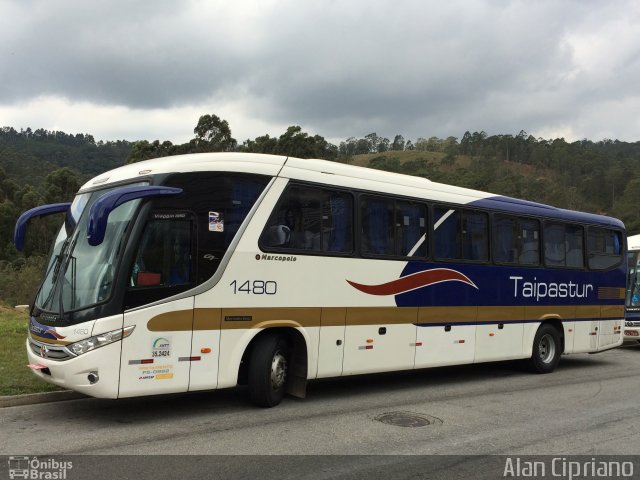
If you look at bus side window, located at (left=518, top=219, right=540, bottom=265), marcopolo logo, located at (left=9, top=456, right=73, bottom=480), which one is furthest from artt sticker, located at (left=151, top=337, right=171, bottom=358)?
bus side window, located at (left=518, top=219, right=540, bottom=265)

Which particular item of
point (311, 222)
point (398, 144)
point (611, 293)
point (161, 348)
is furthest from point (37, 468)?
point (398, 144)

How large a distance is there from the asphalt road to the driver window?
5.95 feet

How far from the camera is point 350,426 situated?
7.61 m

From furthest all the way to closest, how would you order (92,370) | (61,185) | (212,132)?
(61,185) < (212,132) < (92,370)

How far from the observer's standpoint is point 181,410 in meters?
8.23

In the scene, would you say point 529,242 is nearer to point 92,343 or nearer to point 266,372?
point 266,372

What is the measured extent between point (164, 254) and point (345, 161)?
174 feet

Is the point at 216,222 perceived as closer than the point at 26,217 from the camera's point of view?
Yes

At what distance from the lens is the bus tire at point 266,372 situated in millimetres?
8203

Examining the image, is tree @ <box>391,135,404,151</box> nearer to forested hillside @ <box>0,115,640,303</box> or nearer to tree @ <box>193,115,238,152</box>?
forested hillside @ <box>0,115,640,303</box>

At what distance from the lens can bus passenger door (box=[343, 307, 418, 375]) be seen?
30.8ft

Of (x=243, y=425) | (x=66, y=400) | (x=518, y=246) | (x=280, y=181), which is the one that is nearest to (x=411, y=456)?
(x=243, y=425)

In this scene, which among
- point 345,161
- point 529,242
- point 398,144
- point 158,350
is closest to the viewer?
point 158,350

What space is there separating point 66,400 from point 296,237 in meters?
4.05
